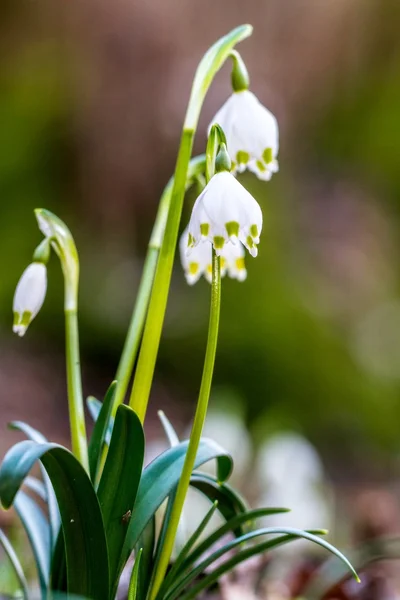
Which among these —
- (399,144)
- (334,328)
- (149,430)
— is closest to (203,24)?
(399,144)

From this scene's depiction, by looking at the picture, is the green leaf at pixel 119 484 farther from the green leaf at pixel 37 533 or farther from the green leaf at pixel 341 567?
the green leaf at pixel 341 567

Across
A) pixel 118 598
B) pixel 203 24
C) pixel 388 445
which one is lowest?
pixel 118 598

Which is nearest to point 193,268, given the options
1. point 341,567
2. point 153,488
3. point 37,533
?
point 153,488

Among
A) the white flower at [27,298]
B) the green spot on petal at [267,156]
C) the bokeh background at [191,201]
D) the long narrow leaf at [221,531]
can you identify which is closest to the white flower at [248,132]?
the green spot on petal at [267,156]

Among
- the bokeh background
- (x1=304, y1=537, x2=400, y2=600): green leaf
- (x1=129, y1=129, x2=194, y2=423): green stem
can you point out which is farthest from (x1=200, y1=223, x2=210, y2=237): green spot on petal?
the bokeh background

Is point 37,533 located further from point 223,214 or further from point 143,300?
point 223,214

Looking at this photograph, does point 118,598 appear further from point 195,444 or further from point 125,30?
point 125,30
